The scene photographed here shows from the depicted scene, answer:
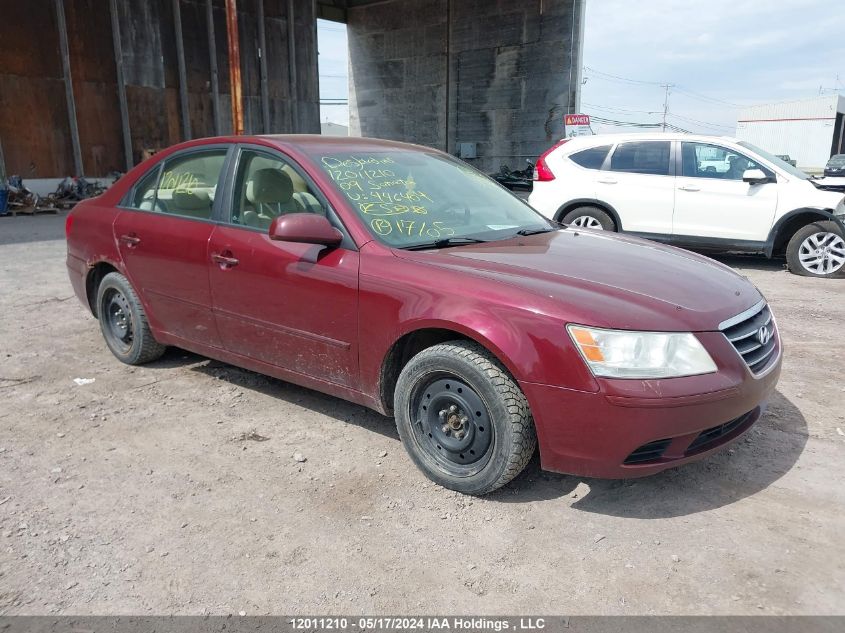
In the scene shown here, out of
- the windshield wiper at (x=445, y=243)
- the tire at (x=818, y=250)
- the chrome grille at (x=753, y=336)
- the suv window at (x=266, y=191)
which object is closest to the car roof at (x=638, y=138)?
the tire at (x=818, y=250)

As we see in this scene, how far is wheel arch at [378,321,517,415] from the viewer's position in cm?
290

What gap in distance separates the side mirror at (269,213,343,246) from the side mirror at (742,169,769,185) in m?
6.53

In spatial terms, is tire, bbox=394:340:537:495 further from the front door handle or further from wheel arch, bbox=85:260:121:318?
wheel arch, bbox=85:260:121:318

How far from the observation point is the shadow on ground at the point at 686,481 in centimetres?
294

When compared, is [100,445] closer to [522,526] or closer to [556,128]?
[522,526]

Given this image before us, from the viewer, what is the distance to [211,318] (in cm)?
398

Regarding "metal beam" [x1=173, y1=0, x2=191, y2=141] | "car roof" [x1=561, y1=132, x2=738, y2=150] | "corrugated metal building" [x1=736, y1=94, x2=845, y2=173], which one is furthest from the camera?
"corrugated metal building" [x1=736, y1=94, x2=845, y2=173]

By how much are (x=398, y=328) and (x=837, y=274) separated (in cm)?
725

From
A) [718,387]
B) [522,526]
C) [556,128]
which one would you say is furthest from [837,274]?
[556,128]

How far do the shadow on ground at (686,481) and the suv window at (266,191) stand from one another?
124 centimetres

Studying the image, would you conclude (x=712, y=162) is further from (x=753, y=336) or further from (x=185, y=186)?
(x=185, y=186)

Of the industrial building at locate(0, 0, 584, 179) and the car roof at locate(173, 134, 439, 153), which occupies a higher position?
the industrial building at locate(0, 0, 584, 179)

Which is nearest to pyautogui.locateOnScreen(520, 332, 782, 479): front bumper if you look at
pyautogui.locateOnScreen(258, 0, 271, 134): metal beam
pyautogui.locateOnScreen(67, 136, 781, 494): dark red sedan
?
pyautogui.locateOnScreen(67, 136, 781, 494): dark red sedan

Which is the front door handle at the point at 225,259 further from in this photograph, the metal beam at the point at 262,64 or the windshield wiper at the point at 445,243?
the metal beam at the point at 262,64
